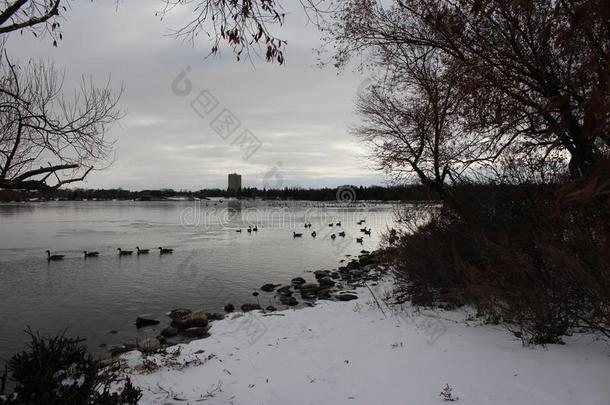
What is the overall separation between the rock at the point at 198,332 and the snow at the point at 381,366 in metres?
0.68

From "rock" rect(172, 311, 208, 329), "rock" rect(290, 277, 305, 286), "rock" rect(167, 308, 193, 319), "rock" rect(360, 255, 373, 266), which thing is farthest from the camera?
"rock" rect(360, 255, 373, 266)

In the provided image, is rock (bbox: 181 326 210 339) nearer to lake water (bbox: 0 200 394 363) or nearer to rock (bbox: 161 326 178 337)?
rock (bbox: 161 326 178 337)

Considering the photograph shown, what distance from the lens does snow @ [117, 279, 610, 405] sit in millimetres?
5410

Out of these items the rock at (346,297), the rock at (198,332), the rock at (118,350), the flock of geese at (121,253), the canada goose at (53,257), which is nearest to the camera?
the rock at (118,350)

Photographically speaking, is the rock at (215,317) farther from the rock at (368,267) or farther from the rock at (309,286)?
the rock at (368,267)

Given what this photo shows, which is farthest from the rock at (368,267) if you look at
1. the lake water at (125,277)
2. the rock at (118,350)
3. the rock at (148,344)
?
the rock at (118,350)

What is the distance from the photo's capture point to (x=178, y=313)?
13.4 metres

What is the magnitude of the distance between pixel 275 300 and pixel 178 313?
3201mm

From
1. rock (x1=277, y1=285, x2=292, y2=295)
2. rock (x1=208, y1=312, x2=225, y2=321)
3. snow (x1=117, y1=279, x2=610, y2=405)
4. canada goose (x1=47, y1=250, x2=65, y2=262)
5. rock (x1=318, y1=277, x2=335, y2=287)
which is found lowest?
rock (x1=208, y1=312, x2=225, y2=321)

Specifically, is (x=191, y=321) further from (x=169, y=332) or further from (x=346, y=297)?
(x=346, y=297)

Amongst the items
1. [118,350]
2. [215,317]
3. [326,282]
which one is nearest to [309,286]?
[326,282]

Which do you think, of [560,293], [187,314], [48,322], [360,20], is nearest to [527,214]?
[560,293]

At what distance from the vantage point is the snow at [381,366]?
17.7ft

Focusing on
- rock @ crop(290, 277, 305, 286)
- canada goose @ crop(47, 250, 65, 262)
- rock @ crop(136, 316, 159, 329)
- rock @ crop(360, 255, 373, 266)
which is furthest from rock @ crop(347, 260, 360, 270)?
canada goose @ crop(47, 250, 65, 262)
